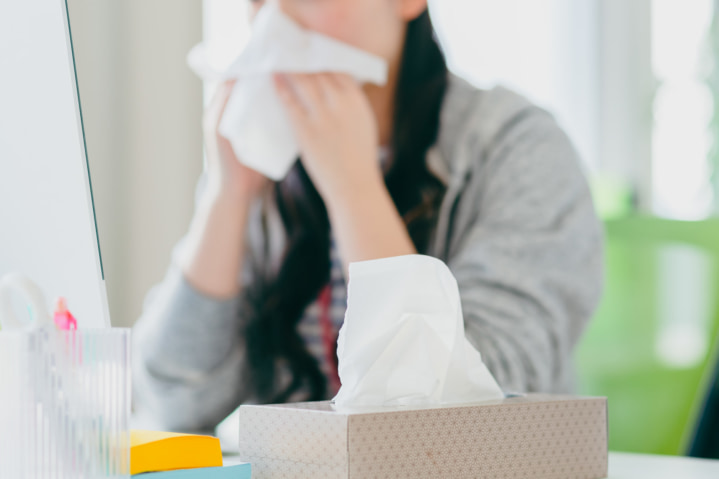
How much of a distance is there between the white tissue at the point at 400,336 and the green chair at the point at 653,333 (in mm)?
766

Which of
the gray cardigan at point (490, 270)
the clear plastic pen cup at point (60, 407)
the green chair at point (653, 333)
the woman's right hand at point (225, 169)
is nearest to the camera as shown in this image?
the clear plastic pen cup at point (60, 407)

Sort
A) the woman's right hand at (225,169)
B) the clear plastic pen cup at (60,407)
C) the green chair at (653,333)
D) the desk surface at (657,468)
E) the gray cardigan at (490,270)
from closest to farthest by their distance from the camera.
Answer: the clear plastic pen cup at (60,407) < the desk surface at (657,468) < the gray cardigan at (490,270) < the woman's right hand at (225,169) < the green chair at (653,333)

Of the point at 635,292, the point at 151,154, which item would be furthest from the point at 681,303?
the point at 151,154

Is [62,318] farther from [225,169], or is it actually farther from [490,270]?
[225,169]

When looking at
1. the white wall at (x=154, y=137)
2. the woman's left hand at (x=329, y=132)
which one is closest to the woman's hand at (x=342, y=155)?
the woman's left hand at (x=329, y=132)

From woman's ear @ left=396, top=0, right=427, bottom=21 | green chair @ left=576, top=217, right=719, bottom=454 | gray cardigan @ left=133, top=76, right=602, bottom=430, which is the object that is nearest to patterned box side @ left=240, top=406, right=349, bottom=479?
gray cardigan @ left=133, top=76, right=602, bottom=430

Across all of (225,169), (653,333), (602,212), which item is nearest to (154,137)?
(225,169)

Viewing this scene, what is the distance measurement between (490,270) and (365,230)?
0.42 feet

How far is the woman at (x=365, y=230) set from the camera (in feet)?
2.48

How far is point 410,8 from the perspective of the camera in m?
0.90

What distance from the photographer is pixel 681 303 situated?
1.12 meters

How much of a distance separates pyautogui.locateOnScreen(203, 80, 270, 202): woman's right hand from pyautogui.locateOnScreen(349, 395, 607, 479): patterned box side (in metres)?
0.56

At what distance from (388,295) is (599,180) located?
1546 mm

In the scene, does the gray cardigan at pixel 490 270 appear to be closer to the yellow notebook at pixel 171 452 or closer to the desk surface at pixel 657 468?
the desk surface at pixel 657 468
